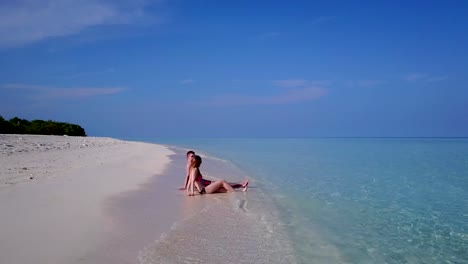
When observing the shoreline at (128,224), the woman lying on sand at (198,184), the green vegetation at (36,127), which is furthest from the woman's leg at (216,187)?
the green vegetation at (36,127)

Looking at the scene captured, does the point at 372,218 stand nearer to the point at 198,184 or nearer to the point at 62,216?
the point at 198,184

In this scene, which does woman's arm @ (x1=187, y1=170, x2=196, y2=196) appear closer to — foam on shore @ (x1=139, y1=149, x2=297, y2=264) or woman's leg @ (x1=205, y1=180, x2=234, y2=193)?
woman's leg @ (x1=205, y1=180, x2=234, y2=193)

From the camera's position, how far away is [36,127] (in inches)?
1970

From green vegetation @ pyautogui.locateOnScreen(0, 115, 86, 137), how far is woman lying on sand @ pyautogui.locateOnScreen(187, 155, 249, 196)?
40654mm

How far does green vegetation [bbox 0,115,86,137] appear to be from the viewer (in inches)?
1725

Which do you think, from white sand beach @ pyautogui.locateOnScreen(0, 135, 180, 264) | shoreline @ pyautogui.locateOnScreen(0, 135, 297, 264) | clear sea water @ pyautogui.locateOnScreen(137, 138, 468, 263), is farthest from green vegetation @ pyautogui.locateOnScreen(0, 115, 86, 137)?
clear sea water @ pyautogui.locateOnScreen(137, 138, 468, 263)

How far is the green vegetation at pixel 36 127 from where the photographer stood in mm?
43812

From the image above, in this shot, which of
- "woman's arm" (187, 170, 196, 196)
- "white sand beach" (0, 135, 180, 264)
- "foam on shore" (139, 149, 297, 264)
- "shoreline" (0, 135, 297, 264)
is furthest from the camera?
"woman's arm" (187, 170, 196, 196)

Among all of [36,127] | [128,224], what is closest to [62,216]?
[128,224]

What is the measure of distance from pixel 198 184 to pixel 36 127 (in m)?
47.0

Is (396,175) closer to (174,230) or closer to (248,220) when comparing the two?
(248,220)

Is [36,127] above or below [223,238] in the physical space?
above

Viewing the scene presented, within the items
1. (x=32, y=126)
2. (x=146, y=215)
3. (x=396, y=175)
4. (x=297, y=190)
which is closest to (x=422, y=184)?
(x=396, y=175)

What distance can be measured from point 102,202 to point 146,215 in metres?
1.26
